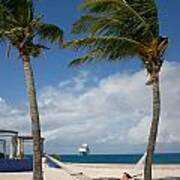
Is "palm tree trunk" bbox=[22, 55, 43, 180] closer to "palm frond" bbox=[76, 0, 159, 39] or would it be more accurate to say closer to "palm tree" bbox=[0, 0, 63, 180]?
"palm tree" bbox=[0, 0, 63, 180]

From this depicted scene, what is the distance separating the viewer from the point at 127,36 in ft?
58.1

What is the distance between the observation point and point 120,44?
1748 centimetres

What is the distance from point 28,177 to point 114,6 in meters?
8.46

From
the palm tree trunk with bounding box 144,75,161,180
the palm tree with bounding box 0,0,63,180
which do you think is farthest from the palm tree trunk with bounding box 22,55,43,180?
the palm tree trunk with bounding box 144,75,161,180

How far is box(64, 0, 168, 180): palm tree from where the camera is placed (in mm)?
16703

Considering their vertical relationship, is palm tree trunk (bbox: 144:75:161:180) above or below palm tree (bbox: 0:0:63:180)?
below

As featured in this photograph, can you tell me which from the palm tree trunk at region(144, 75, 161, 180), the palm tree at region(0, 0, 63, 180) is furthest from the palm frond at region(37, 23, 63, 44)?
the palm tree trunk at region(144, 75, 161, 180)

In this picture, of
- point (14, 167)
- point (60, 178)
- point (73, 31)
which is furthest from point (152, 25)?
point (14, 167)

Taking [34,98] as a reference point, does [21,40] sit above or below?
above

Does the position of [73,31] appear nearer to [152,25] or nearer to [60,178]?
[152,25]

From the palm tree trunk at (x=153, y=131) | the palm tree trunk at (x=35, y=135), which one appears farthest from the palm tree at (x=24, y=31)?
the palm tree trunk at (x=153, y=131)

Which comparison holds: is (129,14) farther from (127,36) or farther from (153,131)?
(153,131)

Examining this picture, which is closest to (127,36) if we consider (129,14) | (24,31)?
(129,14)

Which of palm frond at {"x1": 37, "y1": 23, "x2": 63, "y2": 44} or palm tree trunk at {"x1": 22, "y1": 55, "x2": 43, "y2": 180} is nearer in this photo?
palm tree trunk at {"x1": 22, "y1": 55, "x2": 43, "y2": 180}
